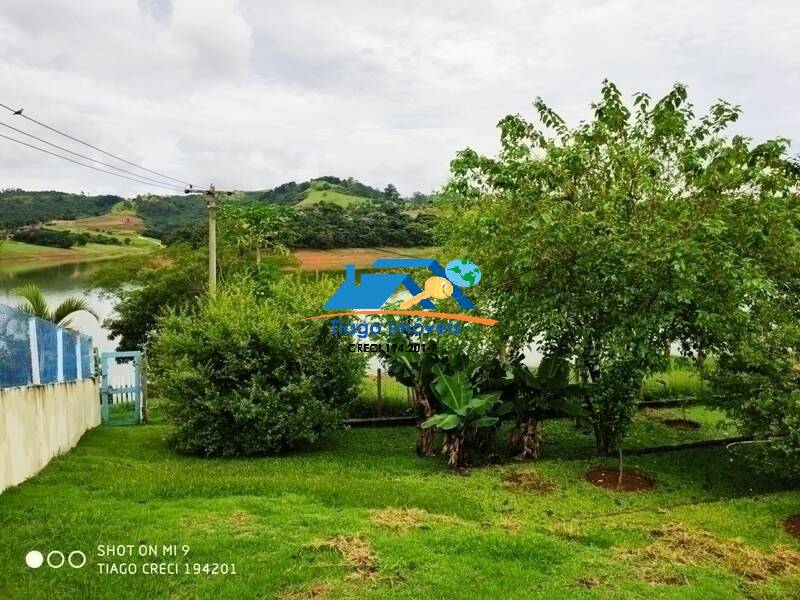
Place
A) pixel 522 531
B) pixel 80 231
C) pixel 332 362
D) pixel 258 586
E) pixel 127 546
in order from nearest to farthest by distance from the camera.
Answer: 1. pixel 258 586
2. pixel 127 546
3. pixel 522 531
4. pixel 332 362
5. pixel 80 231

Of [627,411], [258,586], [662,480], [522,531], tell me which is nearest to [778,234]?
[627,411]

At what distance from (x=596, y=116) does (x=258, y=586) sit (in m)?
7.82

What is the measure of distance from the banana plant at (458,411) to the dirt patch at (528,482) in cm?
83

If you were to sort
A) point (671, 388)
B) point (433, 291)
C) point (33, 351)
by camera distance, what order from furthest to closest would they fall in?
point (671, 388) < point (433, 291) < point (33, 351)

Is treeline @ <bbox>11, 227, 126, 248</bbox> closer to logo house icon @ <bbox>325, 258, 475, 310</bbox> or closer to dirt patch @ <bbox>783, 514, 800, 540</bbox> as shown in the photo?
logo house icon @ <bbox>325, 258, 475, 310</bbox>

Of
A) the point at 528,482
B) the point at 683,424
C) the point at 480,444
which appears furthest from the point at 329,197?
the point at 528,482

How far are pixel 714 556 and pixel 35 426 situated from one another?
26.9 feet

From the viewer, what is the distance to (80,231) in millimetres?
36438

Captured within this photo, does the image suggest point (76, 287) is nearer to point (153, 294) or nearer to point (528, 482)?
point (153, 294)

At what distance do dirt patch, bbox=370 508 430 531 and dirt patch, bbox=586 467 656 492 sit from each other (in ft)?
10.0

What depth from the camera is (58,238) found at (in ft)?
108

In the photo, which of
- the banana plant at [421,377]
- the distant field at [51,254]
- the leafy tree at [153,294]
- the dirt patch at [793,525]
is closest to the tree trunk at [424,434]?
the banana plant at [421,377]

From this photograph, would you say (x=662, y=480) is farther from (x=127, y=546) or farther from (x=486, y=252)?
(x=127, y=546)

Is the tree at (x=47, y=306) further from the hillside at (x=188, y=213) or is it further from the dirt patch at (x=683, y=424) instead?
the dirt patch at (x=683, y=424)
